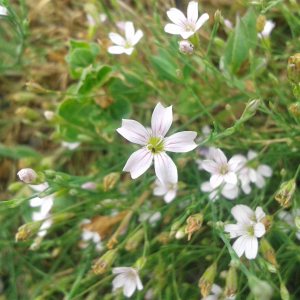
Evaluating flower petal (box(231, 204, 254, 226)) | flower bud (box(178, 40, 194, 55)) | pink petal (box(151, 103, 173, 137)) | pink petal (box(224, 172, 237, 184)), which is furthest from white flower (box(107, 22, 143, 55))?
flower petal (box(231, 204, 254, 226))

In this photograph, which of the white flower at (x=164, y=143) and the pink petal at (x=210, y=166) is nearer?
the white flower at (x=164, y=143)

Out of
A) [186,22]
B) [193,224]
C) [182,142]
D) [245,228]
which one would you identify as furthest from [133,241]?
[186,22]

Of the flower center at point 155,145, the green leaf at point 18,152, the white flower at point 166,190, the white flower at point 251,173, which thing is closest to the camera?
the flower center at point 155,145

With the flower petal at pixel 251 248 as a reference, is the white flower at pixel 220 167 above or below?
above

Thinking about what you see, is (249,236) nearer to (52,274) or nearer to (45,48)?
(52,274)

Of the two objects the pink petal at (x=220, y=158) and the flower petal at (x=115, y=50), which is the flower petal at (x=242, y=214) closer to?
the pink petal at (x=220, y=158)

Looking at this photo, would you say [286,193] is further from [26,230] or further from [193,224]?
[26,230]

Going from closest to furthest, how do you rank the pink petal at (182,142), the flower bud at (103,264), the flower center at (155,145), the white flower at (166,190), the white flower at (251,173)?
1. the pink petal at (182,142)
2. the flower center at (155,145)
3. the flower bud at (103,264)
4. the white flower at (251,173)
5. the white flower at (166,190)

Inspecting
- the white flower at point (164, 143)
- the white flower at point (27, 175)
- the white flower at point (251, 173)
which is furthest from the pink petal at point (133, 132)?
the white flower at point (251, 173)

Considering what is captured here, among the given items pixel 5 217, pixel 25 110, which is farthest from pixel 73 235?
pixel 25 110
